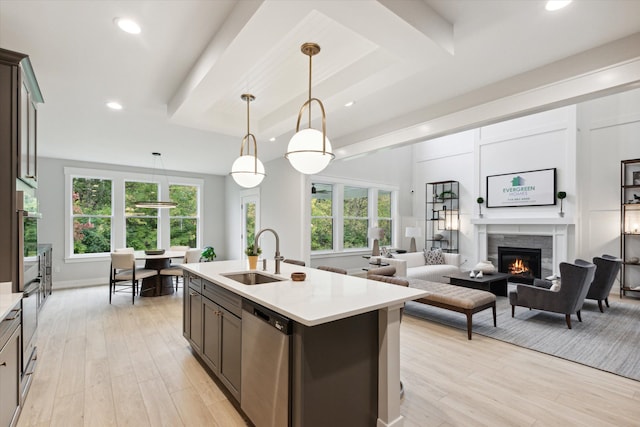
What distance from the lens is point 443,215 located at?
8.23 metres

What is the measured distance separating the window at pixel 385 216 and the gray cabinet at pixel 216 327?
5.96 metres

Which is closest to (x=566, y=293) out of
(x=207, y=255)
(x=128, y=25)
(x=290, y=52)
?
(x=290, y=52)

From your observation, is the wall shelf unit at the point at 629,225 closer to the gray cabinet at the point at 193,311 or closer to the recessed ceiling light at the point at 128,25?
the gray cabinet at the point at 193,311

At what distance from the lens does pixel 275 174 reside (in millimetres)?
6574

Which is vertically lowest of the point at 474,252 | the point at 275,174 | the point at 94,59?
the point at 474,252

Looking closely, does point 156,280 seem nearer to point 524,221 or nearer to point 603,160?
point 524,221

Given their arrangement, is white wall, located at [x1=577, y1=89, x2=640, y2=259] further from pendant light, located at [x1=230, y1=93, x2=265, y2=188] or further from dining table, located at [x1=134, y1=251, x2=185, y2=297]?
dining table, located at [x1=134, y1=251, x2=185, y2=297]

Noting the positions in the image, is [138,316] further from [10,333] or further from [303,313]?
[303,313]

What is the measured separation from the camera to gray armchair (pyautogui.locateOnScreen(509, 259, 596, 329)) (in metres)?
3.68

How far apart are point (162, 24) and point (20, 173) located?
1.50 metres

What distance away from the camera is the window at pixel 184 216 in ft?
25.9

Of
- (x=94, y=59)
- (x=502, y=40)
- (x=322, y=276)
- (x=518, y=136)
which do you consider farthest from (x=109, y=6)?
(x=518, y=136)

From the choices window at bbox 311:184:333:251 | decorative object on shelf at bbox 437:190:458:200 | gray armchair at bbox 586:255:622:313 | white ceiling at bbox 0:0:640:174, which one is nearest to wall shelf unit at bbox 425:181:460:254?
decorative object on shelf at bbox 437:190:458:200

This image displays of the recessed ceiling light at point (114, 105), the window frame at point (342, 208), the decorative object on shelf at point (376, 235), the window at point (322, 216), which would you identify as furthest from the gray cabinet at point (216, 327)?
the decorative object on shelf at point (376, 235)
